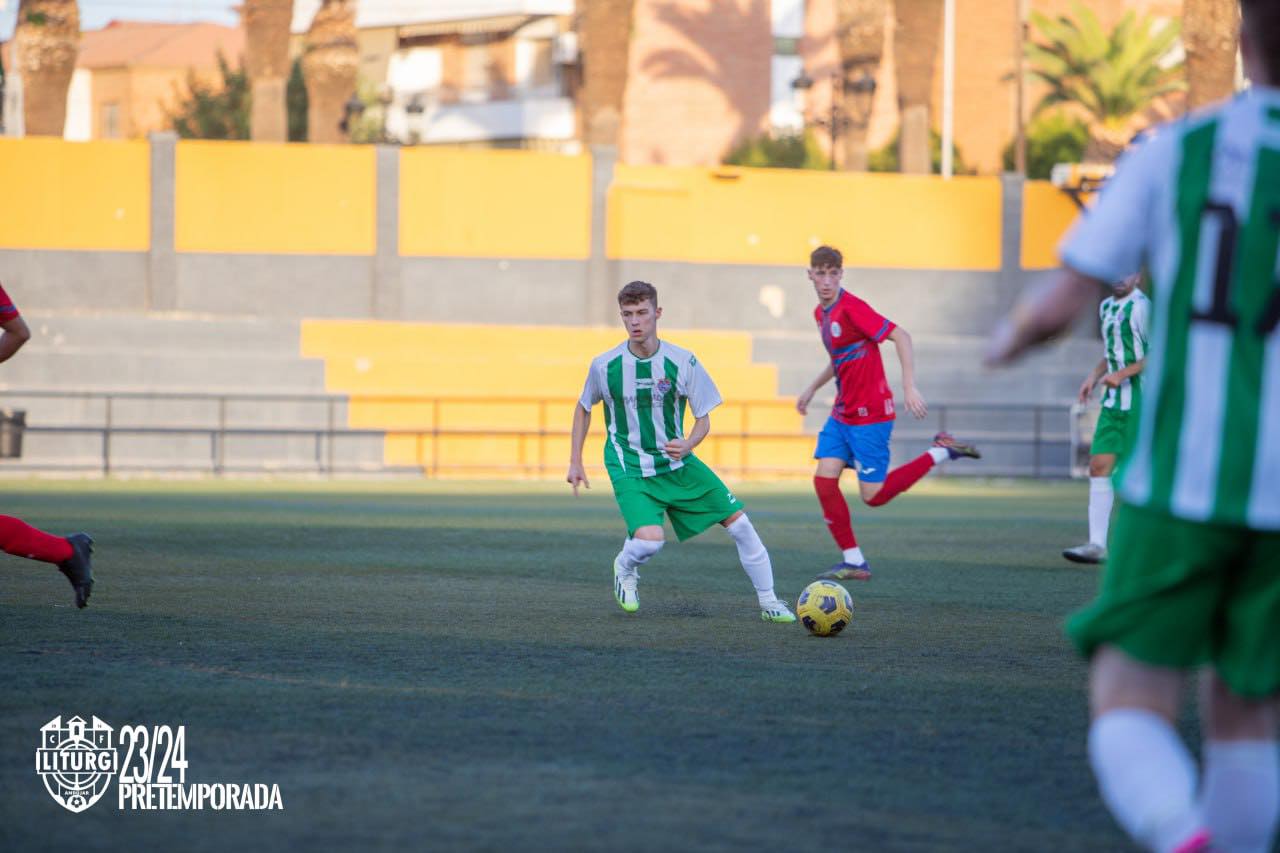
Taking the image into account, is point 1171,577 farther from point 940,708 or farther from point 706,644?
point 706,644

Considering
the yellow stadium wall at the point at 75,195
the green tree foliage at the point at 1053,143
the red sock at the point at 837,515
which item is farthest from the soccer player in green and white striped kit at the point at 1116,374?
the green tree foliage at the point at 1053,143

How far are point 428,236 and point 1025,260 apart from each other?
11.1m

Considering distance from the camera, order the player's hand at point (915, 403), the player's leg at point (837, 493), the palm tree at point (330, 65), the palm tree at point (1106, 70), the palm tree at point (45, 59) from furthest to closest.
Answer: the palm tree at point (1106, 70) → the palm tree at point (330, 65) → the palm tree at point (45, 59) → the player's leg at point (837, 493) → the player's hand at point (915, 403)

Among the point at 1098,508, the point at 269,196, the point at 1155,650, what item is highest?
the point at 269,196

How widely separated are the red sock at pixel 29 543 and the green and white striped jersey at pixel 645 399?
105 inches

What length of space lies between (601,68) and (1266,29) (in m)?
32.7

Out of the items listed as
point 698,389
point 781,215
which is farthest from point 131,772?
point 781,215

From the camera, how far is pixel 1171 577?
344cm

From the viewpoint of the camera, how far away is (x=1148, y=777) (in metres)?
3.45

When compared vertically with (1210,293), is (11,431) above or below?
below

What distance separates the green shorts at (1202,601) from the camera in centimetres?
344

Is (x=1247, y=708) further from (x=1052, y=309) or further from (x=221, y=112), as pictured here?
(x=221, y=112)

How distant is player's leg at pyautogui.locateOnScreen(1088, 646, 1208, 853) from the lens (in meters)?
3.41

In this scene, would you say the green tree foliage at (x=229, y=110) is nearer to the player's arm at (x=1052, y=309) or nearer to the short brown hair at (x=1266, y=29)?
the player's arm at (x=1052, y=309)
